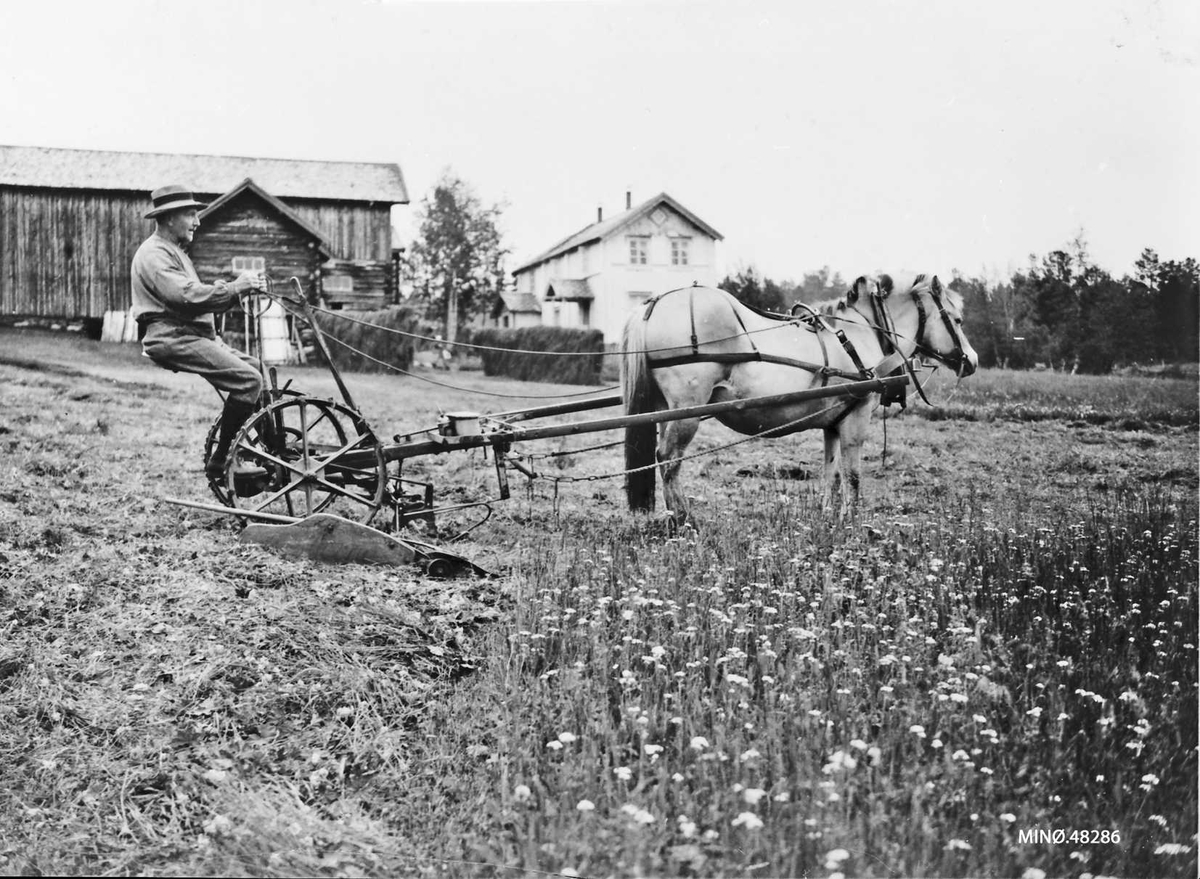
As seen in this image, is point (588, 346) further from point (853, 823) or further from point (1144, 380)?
point (853, 823)

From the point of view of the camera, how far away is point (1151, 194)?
4934 millimetres

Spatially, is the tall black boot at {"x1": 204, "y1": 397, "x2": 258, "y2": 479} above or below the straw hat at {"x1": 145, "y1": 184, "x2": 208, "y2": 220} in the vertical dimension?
below

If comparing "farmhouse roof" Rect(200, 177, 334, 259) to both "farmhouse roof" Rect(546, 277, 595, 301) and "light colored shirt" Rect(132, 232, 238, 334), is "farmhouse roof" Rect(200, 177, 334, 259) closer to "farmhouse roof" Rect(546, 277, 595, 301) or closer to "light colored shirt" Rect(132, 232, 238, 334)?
"farmhouse roof" Rect(546, 277, 595, 301)

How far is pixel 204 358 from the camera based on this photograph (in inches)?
227

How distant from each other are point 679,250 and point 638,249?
4.66 feet

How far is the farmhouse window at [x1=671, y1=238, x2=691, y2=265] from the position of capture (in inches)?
342

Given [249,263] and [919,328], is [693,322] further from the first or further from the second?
[249,263]

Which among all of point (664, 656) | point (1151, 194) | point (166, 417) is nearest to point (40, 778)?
point (664, 656)

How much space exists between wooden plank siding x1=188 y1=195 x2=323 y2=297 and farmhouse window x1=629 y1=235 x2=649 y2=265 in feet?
28.5

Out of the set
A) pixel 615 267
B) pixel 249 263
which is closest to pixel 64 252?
pixel 249 263

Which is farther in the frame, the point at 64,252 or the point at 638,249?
the point at 64,252

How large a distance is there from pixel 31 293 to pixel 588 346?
9.19 meters

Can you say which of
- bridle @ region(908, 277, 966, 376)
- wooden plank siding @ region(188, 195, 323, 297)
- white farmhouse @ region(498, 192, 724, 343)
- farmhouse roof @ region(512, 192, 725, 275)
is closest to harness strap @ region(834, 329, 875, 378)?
bridle @ region(908, 277, 966, 376)

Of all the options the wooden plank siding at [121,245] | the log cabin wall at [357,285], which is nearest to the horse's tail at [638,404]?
the wooden plank siding at [121,245]
